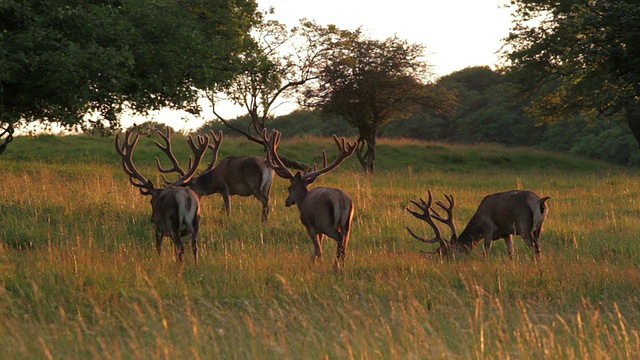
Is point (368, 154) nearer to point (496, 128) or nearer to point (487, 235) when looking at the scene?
point (487, 235)

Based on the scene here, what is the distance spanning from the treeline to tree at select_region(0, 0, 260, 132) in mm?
34674

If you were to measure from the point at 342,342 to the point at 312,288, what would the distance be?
2.19 metres

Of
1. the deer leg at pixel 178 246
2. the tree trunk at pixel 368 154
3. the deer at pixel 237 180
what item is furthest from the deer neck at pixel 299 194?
the tree trunk at pixel 368 154

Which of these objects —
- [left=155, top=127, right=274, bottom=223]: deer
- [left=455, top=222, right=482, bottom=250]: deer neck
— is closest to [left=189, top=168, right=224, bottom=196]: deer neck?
[left=155, top=127, right=274, bottom=223]: deer

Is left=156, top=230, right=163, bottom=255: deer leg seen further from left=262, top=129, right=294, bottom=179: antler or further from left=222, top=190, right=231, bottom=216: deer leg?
left=222, top=190, right=231, bottom=216: deer leg

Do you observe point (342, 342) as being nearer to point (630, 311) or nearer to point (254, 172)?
point (630, 311)

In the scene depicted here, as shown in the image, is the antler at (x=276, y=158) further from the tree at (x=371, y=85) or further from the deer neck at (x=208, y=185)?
the tree at (x=371, y=85)

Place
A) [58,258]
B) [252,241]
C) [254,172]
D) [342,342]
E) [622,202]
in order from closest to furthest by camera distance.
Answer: [342,342]
[58,258]
[252,241]
[254,172]
[622,202]

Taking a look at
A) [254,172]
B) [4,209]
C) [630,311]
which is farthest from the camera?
[254,172]

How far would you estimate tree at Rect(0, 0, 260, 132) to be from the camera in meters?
11.4

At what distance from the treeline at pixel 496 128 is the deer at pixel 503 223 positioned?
36583mm

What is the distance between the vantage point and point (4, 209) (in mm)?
13242

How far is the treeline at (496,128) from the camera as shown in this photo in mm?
47094

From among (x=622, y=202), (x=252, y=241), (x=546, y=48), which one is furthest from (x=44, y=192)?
(x=546, y=48)
